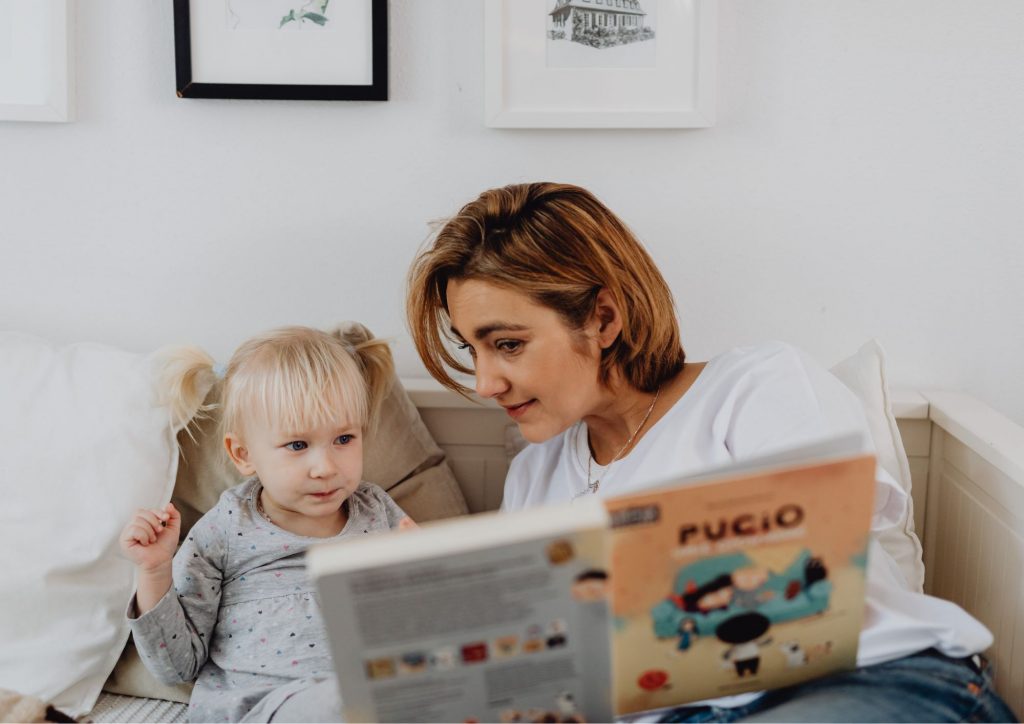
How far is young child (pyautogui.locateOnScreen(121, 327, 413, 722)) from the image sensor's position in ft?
4.04

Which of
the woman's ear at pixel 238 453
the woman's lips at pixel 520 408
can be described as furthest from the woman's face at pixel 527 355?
the woman's ear at pixel 238 453

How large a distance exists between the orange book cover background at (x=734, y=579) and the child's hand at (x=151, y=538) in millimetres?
649

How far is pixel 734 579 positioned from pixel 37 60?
1422 mm

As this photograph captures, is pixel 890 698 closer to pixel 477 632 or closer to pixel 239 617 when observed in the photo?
pixel 477 632

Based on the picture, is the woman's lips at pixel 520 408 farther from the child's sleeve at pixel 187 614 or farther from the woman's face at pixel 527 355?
the child's sleeve at pixel 187 614

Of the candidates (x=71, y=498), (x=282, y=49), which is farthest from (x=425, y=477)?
(x=282, y=49)

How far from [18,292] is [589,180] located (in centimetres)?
102

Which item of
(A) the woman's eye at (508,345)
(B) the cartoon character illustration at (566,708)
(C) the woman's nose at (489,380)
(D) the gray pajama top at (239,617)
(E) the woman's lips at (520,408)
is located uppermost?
(A) the woman's eye at (508,345)

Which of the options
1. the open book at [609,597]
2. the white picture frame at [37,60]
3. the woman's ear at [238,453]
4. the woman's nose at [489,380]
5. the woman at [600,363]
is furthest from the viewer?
the white picture frame at [37,60]

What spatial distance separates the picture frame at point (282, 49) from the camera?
155 cm

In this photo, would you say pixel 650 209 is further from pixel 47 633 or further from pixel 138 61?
pixel 47 633

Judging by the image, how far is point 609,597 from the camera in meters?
0.76

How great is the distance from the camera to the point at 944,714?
3.01 ft

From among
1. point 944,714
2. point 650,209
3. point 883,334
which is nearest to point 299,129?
point 650,209
